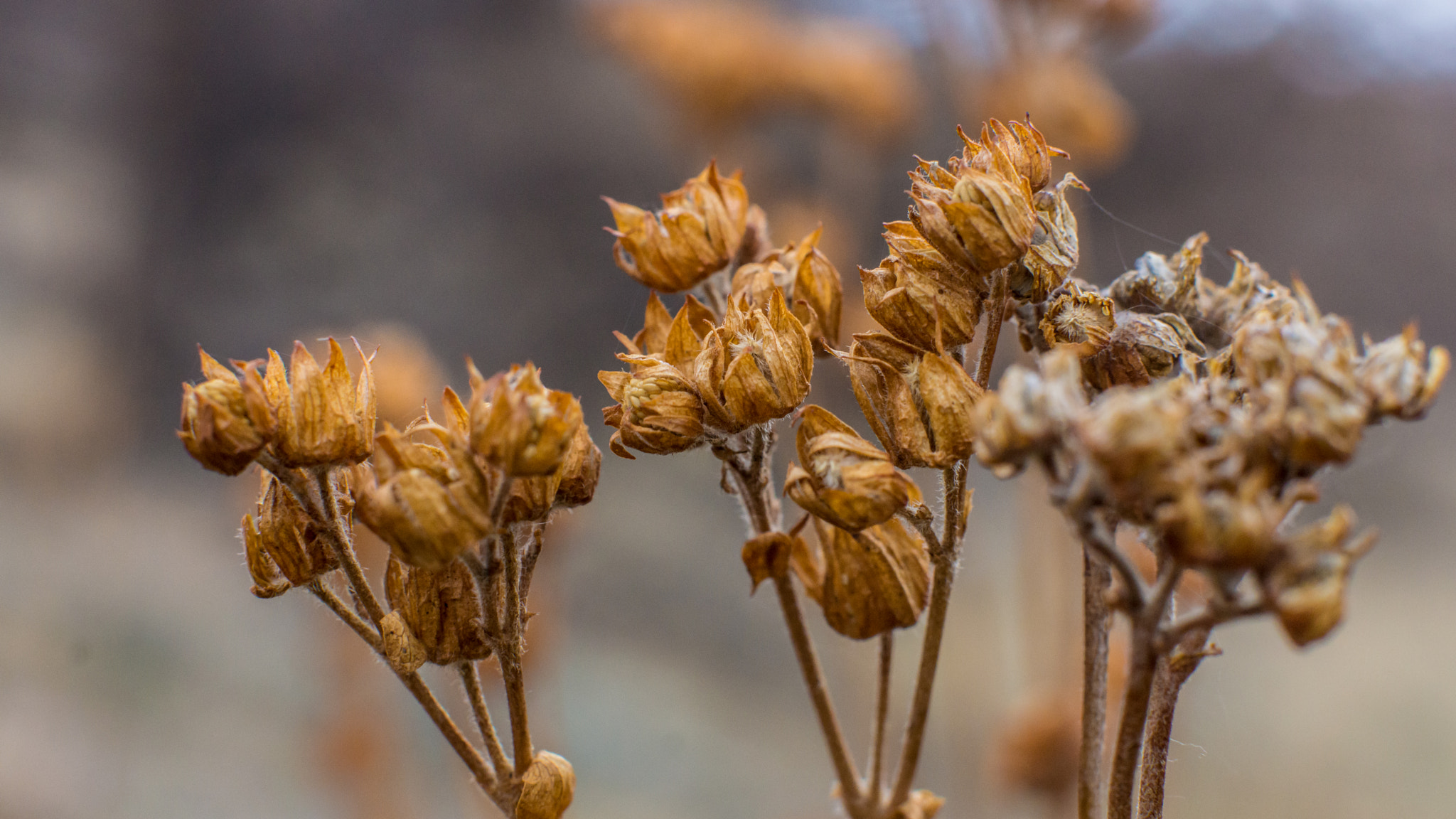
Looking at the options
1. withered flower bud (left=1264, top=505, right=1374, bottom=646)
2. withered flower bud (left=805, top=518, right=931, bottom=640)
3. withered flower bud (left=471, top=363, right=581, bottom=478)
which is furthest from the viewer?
withered flower bud (left=805, top=518, right=931, bottom=640)

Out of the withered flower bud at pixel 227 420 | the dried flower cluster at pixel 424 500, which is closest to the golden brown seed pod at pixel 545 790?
the dried flower cluster at pixel 424 500

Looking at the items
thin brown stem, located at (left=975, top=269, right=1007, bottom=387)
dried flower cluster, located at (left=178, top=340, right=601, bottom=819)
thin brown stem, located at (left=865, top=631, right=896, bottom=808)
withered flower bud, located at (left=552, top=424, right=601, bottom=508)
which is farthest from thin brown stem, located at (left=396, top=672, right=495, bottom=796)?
thin brown stem, located at (left=975, top=269, right=1007, bottom=387)

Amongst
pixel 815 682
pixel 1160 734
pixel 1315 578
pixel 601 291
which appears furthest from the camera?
pixel 601 291

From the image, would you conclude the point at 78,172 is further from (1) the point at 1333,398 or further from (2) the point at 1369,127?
(2) the point at 1369,127

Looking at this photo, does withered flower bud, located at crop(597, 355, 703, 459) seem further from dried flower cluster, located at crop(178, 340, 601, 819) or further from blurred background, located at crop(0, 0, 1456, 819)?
blurred background, located at crop(0, 0, 1456, 819)

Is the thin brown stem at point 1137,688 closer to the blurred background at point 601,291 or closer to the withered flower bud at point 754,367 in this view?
the withered flower bud at point 754,367

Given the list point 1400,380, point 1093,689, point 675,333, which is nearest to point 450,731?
point 675,333

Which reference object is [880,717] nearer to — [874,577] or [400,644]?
[874,577]
